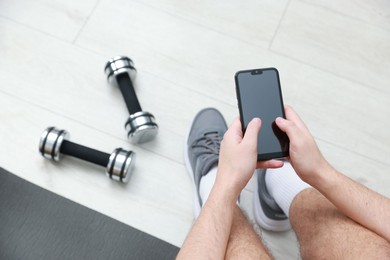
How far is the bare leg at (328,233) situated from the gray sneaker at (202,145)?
0.86 feet

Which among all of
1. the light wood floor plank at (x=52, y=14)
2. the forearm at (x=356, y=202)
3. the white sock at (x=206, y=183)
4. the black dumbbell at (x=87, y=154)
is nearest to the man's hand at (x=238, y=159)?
the forearm at (x=356, y=202)

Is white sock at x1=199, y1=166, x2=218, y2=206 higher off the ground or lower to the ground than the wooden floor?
lower

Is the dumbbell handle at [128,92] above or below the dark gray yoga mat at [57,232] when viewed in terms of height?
above

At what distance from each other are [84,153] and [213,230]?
506mm

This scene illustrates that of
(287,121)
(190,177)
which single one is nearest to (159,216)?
(190,177)

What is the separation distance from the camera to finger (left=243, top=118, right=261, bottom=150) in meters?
0.83

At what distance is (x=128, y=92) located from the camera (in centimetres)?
127

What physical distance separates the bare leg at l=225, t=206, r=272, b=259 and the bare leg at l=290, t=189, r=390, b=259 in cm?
10

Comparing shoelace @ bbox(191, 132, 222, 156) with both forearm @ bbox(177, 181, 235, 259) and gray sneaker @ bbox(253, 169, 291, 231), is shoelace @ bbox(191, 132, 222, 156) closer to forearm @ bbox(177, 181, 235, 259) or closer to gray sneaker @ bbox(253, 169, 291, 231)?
gray sneaker @ bbox(253, 169, 291, 231)

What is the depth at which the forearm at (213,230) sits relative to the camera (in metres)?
0.79

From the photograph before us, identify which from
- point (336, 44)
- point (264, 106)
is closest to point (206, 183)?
point (264, 106)

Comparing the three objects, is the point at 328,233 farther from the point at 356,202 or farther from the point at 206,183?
the point at 206,183

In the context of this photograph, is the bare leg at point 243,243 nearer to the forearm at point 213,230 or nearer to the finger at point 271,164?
the forearm at point 213,230

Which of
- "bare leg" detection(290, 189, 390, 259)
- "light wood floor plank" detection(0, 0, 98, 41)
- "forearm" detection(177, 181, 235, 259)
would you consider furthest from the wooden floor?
"forearm" detection(177, 181, 235, 259)
